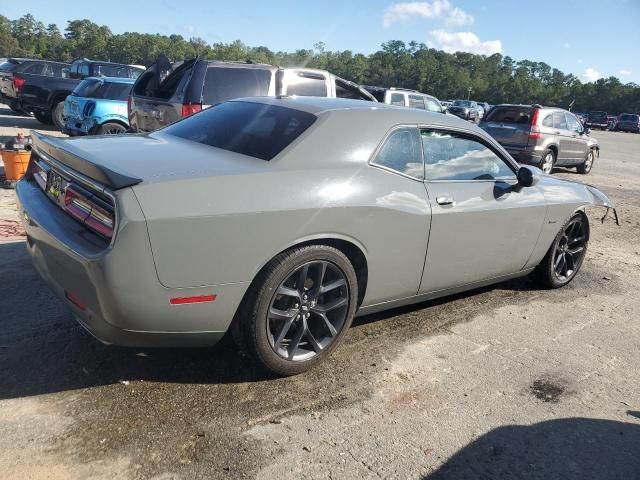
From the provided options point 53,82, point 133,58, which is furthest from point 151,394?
point 133,58

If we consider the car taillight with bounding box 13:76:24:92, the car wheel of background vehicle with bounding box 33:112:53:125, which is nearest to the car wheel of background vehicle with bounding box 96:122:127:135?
the car taillight with bounding box 13:76:24:92

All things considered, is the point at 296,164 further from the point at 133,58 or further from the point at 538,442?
the point at 133,58

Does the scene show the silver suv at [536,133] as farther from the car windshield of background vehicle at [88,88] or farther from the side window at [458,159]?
the side window at [458,159]

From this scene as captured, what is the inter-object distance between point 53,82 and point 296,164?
14.5 m

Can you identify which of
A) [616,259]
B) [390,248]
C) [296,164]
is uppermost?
[296,164]

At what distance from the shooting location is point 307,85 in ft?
26.9

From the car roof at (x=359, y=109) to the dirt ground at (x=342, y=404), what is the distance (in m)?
1.47

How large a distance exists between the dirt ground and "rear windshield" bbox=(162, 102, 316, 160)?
1.28 m

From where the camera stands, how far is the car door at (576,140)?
1394 centimetres

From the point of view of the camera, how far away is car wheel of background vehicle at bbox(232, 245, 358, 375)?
2.81m

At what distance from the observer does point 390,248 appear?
331 centimetres

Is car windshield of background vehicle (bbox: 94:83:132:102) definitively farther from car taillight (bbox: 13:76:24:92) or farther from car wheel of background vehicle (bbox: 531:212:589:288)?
car wheel of background vehicle (bbox: 531:212:589:288)

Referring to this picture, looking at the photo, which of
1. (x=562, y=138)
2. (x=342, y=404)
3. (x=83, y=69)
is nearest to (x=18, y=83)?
(x=83, y=69)

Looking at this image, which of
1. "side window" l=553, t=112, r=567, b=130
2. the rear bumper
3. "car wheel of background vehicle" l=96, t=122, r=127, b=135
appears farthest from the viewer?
"side window" l=553, t=112, r=567, b=130
